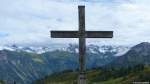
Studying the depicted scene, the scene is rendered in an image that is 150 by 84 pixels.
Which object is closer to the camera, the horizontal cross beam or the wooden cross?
the wooden cross

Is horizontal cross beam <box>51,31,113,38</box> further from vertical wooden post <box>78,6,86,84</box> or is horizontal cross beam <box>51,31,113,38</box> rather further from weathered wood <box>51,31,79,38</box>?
vertical wooden post <box>78,6,86,84</box>


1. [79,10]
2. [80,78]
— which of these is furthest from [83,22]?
[80,78]

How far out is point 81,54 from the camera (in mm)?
22203

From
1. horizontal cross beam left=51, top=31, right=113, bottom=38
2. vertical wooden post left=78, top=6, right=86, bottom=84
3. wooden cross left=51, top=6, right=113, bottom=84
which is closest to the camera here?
vertical wooden post left=78, top=6, right=86, bottom=84

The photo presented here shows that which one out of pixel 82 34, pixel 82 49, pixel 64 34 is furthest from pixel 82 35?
pixel 64 34

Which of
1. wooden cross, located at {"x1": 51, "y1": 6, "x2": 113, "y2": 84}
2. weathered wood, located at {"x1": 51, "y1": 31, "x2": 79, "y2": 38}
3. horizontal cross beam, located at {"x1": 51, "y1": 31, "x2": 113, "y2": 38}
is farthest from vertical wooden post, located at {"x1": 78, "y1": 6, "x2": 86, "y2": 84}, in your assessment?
weathered wood, located at {"x1": 51, "y1": 31, "x2": 79, "y2": 38}

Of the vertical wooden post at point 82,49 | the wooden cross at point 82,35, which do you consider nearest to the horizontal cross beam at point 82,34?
the wooden cross at point 82,35

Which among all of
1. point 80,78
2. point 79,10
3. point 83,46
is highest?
point 79,10

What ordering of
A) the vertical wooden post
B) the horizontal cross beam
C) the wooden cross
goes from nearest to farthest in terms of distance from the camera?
the vertical wooden post < the wooden cross < the horizontal cross beam

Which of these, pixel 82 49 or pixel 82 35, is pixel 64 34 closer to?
pixel 82 35

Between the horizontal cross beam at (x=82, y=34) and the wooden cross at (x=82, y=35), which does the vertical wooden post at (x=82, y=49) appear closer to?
the wooden cross at (x=82, y=35)

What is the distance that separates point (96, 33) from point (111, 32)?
0.72 meters

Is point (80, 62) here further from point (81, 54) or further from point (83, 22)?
point (83, 22)

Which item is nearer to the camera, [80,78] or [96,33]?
[80,78]
